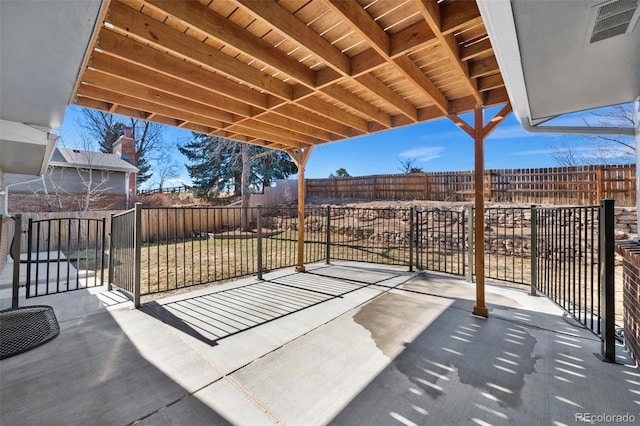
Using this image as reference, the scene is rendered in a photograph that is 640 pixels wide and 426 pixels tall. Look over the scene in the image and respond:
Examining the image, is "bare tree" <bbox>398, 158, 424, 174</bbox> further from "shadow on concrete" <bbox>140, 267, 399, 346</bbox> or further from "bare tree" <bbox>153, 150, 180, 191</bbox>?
"shadow on concrete" <bbox>140, 267, 399, 346</bbox>

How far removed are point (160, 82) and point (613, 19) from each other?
3.59 m

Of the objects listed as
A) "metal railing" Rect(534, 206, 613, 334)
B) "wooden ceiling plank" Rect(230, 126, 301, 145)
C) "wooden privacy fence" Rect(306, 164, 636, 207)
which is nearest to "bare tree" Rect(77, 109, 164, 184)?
"wooden privacy fence" Rect(306, 164, 636, 207)

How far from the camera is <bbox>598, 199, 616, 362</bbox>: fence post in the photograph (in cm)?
217

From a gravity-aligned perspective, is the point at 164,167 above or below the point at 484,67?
above

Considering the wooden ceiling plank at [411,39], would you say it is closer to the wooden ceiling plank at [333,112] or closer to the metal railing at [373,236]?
the wooden ceiling plank at [333,112]

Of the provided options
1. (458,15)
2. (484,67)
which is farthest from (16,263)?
(484,67)

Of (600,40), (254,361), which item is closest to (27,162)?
(254,361)

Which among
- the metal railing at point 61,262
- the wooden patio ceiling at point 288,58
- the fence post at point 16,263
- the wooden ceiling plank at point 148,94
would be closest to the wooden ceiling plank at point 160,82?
the wooden patio ceiling at point 288,58

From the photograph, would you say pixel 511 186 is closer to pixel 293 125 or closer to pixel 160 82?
pixel 293 125

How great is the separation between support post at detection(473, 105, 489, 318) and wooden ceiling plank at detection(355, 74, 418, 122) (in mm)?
832

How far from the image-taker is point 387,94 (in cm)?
→ 326

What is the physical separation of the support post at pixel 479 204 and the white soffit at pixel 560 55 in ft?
1.52

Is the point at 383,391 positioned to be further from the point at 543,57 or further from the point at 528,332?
the point at 543,57

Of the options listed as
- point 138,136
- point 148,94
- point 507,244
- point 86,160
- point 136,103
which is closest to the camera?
point 148,94
